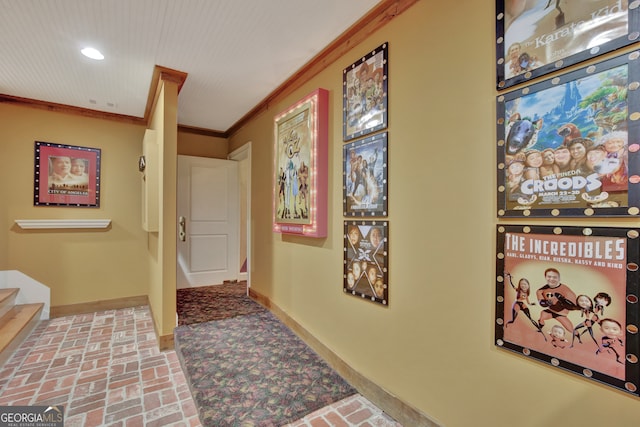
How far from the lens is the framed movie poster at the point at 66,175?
139 inches

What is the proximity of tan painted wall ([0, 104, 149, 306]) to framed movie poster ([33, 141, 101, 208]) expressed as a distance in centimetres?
6

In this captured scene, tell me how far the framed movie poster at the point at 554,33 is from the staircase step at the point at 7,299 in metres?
4.75

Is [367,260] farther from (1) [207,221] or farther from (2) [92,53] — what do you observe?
(1) [207,221]

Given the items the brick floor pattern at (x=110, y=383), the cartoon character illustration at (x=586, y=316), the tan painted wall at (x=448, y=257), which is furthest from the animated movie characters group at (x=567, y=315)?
the brick floor pattern at (x=110, y=383)

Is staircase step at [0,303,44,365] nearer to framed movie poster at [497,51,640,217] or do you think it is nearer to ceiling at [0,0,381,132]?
ceiling at [0,0,381,132]

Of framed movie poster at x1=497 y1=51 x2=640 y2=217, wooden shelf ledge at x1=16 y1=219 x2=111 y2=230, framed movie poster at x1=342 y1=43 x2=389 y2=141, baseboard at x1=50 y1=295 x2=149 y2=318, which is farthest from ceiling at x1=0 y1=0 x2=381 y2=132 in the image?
baseboard at x1=50 y1=295 x2=149 y2=318

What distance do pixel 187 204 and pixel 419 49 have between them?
3834mm

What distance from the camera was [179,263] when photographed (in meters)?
4.32

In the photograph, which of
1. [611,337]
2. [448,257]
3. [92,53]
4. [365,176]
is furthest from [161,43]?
[611,337]

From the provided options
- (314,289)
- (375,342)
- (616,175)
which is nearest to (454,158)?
(616,175)

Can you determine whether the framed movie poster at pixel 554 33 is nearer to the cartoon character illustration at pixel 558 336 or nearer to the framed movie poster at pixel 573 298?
the framed movie poster at pixel 573 298

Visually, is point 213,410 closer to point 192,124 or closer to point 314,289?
point 314,289

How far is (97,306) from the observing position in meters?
3.80

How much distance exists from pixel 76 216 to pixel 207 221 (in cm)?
160
